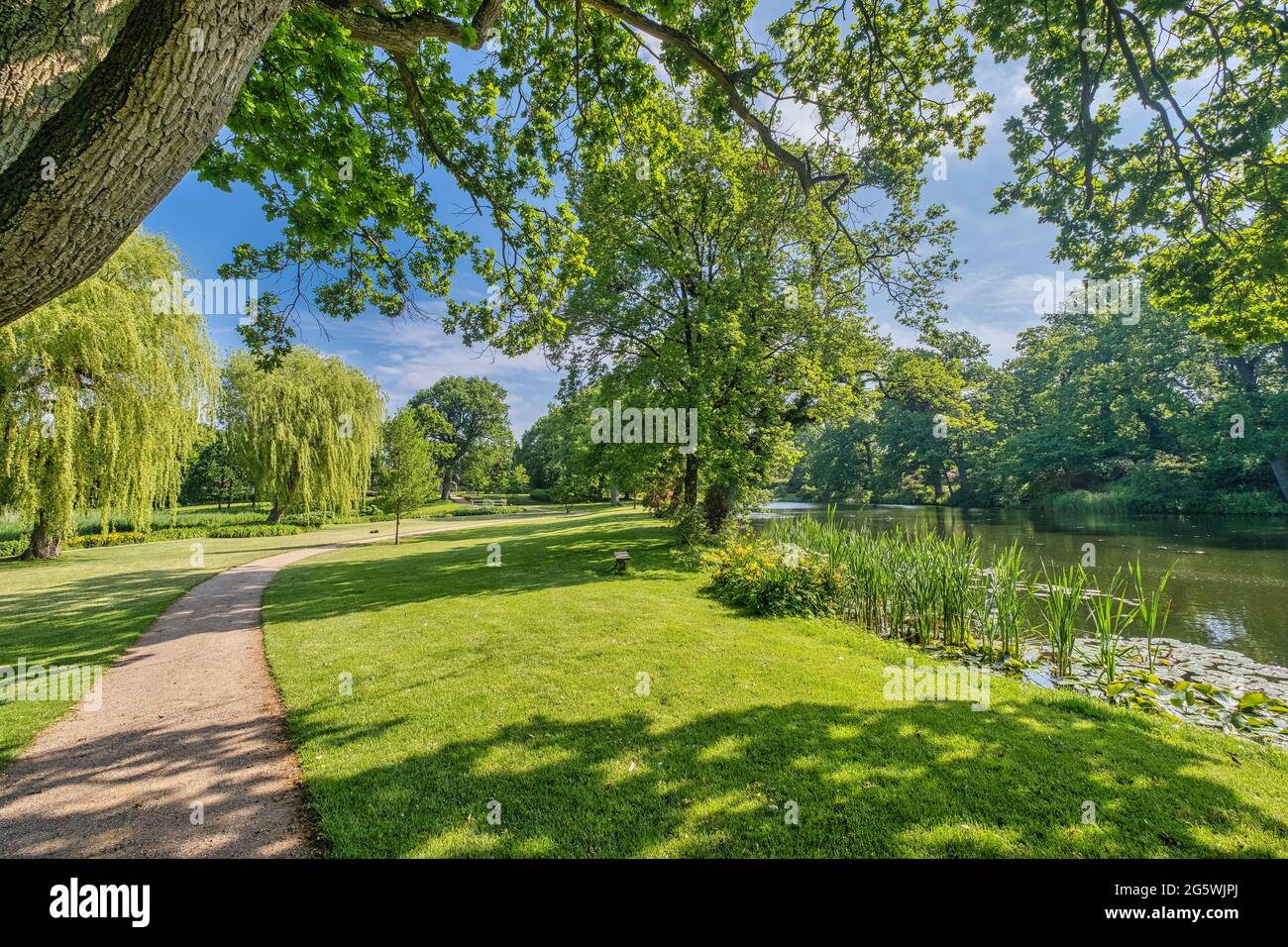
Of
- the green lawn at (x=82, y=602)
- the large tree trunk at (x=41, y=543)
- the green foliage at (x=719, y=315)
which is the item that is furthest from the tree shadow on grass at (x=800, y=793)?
the large tree trunk at (x=41, y=543)

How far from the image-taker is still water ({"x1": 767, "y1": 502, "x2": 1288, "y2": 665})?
328 inches

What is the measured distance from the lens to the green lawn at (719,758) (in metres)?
2.96

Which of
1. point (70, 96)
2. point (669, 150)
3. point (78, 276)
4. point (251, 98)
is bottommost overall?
point (78, 276)

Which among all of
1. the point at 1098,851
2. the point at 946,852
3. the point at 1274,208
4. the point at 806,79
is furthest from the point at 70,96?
the point at 1274,208

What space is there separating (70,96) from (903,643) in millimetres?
9562

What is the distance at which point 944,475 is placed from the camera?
4575 centimetres

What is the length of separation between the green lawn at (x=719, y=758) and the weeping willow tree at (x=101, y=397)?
43.5ft

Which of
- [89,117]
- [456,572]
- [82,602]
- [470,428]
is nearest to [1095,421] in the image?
[456,572]

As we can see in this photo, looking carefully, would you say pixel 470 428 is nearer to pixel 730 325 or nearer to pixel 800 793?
pixel 730 325

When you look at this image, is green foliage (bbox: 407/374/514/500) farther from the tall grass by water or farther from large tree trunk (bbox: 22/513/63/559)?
the tall grass by water

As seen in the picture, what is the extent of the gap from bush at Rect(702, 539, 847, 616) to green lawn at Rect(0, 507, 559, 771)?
920 cm

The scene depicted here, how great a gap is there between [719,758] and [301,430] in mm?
28160

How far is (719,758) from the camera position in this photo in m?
3.85

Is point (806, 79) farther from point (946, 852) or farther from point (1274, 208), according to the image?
point (946, 852)
